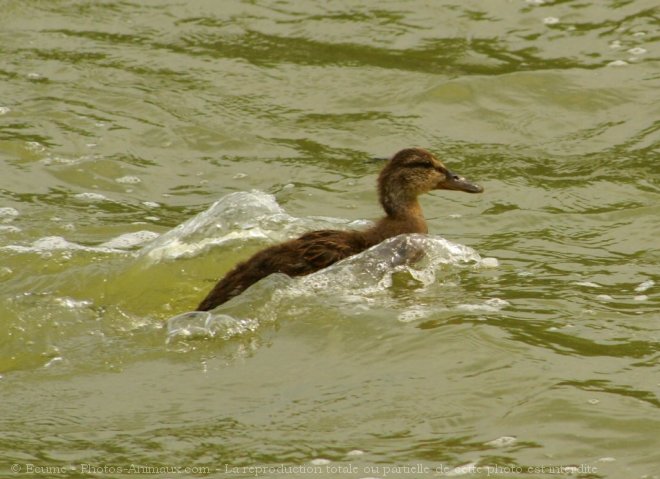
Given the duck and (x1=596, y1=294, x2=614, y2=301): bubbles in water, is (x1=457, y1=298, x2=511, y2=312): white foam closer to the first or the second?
(x1=596, y1=294, x2=614, y2=301): bubbles in water

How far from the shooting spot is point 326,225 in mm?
11578

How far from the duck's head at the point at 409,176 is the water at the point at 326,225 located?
0.64 meters

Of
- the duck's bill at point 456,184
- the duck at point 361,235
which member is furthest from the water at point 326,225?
the duck's bill at point 456,184

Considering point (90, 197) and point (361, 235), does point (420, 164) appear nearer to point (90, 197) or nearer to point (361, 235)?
point (361, 235)

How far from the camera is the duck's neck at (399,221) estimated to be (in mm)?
10500

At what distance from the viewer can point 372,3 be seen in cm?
1691

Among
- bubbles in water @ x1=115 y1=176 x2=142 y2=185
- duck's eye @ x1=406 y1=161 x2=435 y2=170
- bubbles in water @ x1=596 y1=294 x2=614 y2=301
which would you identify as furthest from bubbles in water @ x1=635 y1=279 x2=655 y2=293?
bubbles in water @ x1=115 y1=176 x2=142 y2=185

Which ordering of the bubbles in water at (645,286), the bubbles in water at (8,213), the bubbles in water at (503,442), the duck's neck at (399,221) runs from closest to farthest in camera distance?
the bubbles in water at (503,442), the bubbles in water at (645,286), the duck's neck at (399,221), the bubbles in water at (8,213)

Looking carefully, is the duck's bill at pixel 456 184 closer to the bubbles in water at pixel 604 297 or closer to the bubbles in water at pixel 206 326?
the bubbles in water at pixel 604 297

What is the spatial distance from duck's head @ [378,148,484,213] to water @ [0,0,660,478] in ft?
2.11

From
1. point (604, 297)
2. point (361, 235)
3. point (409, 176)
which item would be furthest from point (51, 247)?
point (604, 297)

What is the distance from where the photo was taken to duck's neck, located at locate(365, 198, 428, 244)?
1050 centimetres

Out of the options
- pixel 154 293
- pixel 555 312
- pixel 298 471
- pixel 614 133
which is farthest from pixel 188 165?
pixel 298 471

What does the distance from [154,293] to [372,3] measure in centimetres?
759
